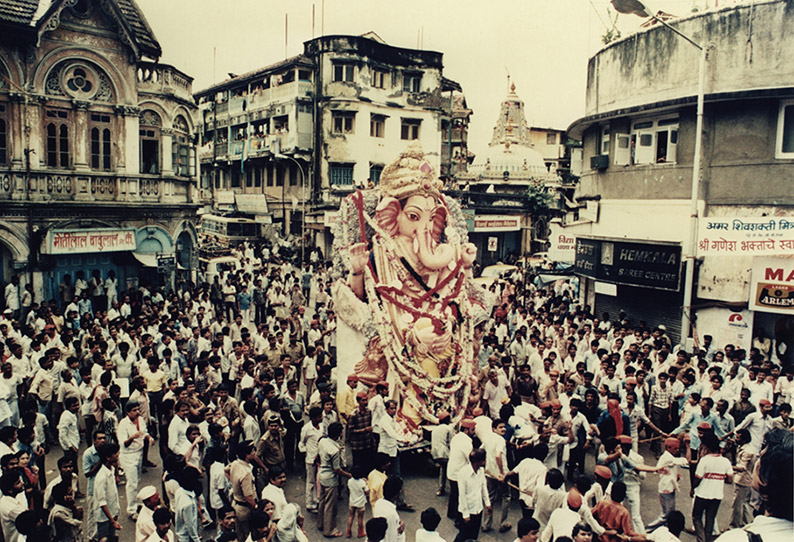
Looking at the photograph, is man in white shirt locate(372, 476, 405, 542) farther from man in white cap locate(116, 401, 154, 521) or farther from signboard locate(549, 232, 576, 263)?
signboard locate(549, 232, 576, 263)

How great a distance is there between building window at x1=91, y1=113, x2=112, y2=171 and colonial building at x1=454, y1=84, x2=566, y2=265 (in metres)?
16.1

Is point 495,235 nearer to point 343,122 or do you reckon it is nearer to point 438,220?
point 343,122

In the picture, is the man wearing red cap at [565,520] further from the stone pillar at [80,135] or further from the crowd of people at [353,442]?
the stone pillar at [80,135]

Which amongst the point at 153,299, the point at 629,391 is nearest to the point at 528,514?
the point at 629,391

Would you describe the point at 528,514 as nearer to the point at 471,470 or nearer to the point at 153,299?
the point at 471,470

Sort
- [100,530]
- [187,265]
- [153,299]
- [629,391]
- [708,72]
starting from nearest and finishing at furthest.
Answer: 1. [100,530]
2. [629,391]
3. [708,72]
4. [153,299]
5. [187,265]

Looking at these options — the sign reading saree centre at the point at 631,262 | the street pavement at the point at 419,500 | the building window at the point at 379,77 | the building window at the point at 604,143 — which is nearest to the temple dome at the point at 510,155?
the building window at the point at 379,77

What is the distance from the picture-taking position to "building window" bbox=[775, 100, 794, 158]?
1349 centimetres

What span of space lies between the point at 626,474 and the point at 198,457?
5.05 metres

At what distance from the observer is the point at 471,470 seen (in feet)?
23.5

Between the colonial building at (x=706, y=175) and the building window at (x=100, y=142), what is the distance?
1297 centimetres

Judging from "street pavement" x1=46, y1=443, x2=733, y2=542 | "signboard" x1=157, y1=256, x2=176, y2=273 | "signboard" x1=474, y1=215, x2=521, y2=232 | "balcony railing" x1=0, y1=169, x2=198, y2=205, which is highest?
"balcony railing" x1=0, y1=169, x2=198, y2=205

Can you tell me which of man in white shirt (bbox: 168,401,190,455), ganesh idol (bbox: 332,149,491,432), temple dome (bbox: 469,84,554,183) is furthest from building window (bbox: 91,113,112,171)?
temple dome (bbox: 469,84,554,183)

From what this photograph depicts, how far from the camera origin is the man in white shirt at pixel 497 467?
25.4ft
